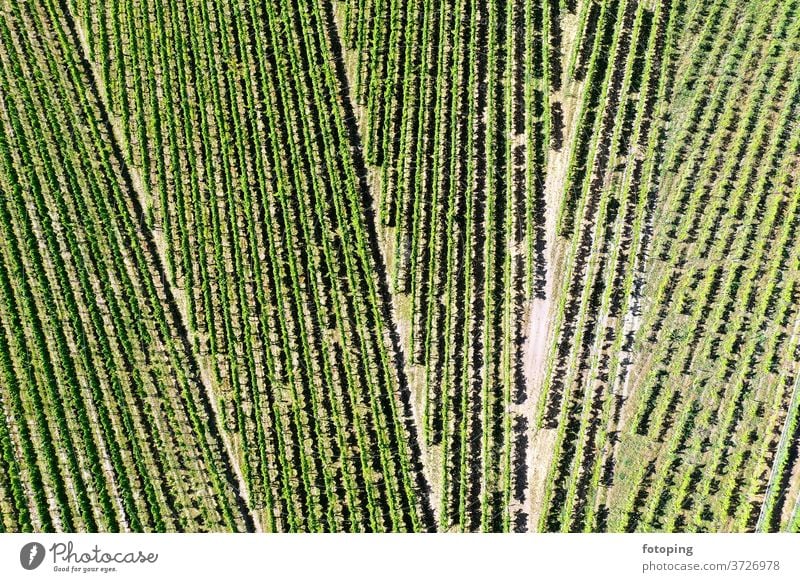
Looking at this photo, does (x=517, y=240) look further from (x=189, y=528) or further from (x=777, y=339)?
(x=189, y=528)

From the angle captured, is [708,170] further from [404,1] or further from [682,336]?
[404,1]

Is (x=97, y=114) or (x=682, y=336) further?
(x=97, y=114)

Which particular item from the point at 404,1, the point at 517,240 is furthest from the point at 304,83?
the point at 517,240

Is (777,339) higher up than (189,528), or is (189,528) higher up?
(777,339)

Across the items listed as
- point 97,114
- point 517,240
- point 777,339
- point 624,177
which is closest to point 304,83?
point 97,114
